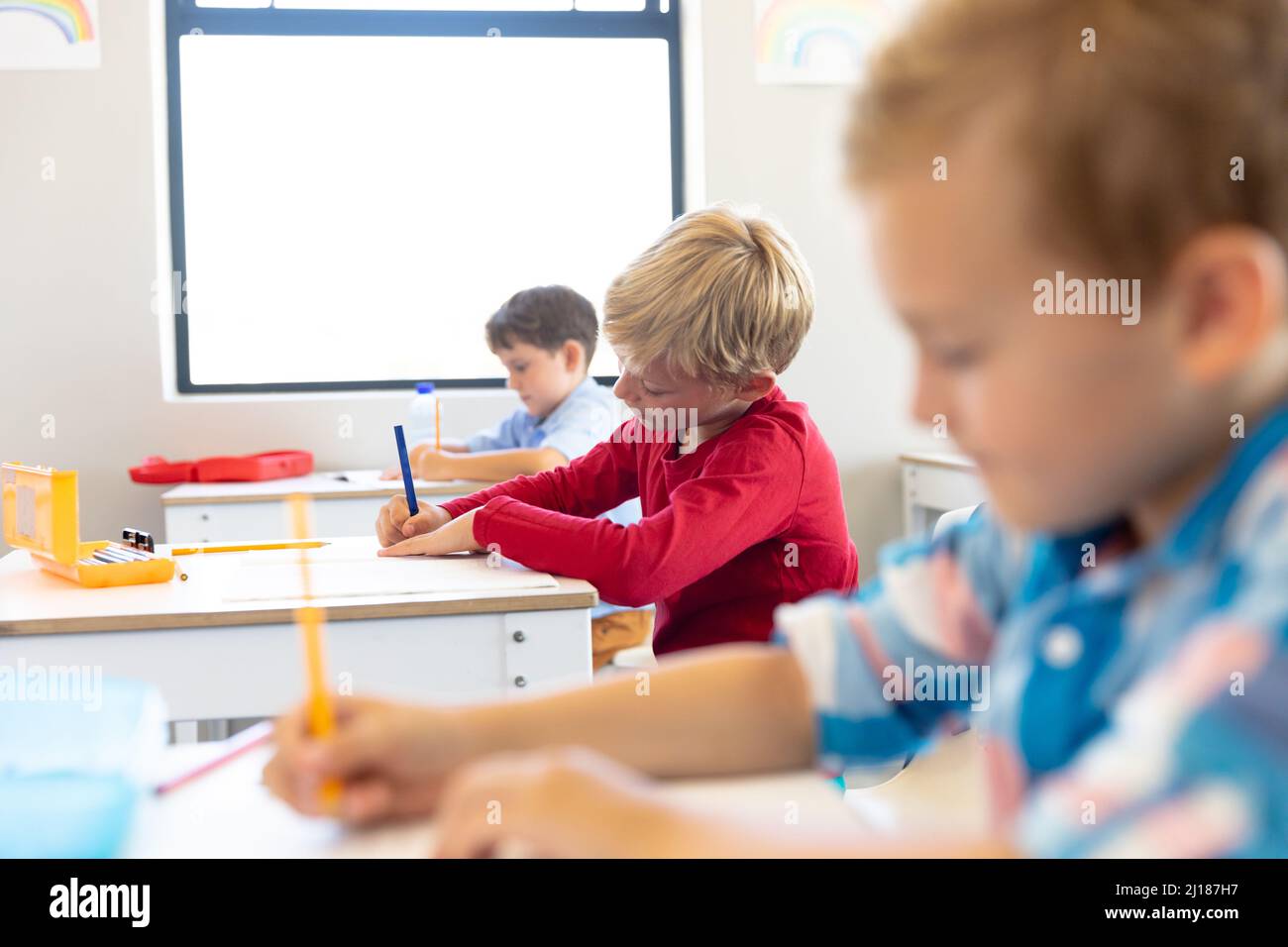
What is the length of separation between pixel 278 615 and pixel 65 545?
0.38m

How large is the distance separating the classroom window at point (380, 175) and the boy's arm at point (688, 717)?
10.2 feet

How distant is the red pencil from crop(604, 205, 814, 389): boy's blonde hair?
2.73ft

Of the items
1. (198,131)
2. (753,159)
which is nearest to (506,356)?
(753,159)

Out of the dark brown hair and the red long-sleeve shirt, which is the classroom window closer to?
the dark brown hair

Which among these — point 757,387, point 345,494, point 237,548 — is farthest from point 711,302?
point 345,494

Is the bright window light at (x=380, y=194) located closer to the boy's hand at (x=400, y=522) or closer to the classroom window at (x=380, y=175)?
the classroom window at (x=380, y=175)

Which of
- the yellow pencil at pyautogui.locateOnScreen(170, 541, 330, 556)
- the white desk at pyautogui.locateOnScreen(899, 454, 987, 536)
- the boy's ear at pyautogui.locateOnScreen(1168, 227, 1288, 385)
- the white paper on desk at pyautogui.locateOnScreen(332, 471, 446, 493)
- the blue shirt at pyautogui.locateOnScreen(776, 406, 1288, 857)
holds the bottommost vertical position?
the white desk at pyautogui.locateOnScreen(899, 454, 987, 536)

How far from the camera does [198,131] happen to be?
3602mm

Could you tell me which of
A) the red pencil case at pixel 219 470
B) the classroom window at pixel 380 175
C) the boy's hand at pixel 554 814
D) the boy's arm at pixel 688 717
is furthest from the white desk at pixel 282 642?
the classroom window at pixel 380 175

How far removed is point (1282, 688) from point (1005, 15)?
0.24 metres

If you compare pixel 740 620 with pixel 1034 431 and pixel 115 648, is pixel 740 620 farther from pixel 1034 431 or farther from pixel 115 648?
pixel 1034 431

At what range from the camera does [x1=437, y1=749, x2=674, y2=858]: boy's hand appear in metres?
0.44

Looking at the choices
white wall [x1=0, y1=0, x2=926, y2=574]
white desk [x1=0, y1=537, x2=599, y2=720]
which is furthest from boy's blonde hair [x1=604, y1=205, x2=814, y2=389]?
white wall [x1=0, y1=0, x2=926, y2=574]

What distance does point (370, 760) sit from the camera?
0.58m
